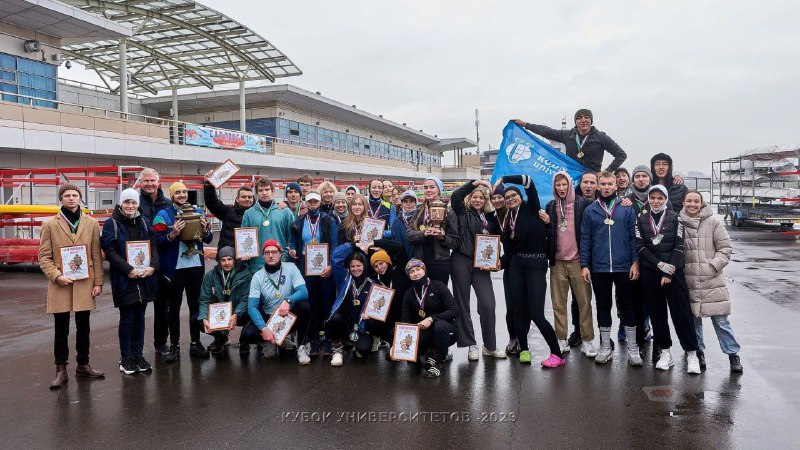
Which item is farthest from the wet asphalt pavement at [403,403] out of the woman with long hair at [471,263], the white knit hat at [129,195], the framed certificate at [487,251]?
the white knit hat at [129,195]

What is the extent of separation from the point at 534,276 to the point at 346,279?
213cm

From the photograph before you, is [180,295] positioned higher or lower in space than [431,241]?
lower

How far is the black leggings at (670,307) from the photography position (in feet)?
18.1

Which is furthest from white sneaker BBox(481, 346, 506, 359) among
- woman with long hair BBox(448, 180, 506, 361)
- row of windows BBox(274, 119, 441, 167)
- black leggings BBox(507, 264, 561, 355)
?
row of windows BBox(274, 119, 441, 167)

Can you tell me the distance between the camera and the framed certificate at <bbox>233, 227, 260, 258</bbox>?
6289 mm

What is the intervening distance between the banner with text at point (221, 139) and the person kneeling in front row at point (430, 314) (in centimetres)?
2271

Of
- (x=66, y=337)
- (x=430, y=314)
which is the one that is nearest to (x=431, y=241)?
(x=430, y=314)

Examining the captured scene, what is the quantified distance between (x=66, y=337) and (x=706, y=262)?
665 centimetres

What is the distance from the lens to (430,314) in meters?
5.75

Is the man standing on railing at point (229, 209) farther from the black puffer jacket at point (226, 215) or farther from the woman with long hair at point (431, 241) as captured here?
the woman with long hair at point (431, 241)

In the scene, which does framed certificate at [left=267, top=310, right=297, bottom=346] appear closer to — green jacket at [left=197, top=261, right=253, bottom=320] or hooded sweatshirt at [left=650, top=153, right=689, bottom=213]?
green jacket at [left=197, top=261, right=253, bottom=320]

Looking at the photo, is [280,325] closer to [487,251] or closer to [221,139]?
[487,251]

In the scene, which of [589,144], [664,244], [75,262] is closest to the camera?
[75,262]

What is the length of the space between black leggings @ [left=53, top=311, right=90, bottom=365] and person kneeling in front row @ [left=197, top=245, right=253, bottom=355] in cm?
116
